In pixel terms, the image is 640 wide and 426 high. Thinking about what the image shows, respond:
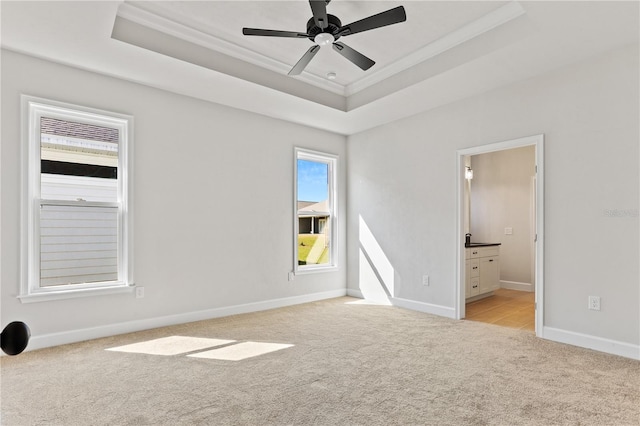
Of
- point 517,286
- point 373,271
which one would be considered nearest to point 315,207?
point 373,271

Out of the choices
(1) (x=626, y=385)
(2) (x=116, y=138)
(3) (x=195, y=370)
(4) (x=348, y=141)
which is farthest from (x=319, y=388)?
(4) (x=348, y=141)

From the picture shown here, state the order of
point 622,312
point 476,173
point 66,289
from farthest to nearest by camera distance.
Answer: point 476,173 < point 66,289 < point 622,312

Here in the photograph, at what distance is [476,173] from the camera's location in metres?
6.88

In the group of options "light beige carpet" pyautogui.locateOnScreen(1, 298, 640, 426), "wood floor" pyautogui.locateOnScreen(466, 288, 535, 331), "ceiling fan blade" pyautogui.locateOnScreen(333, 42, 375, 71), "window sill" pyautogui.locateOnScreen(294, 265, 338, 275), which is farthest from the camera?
"window sill" pyautogui.locateOnScreen(294, 265, 338, 275)

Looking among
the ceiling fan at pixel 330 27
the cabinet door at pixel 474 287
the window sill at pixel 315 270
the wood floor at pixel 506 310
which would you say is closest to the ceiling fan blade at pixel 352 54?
the ceiling fan at pixel 330 27

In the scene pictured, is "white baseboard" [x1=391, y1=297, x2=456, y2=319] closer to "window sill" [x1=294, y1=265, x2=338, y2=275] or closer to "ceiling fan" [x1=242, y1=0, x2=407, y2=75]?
"window sill" [x1=294, y1=265, x2=338, y2=275]

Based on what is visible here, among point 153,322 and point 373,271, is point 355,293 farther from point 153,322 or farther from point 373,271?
point 153,322

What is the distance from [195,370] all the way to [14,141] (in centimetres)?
259

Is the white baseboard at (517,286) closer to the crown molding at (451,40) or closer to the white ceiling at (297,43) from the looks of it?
the white ceiling at (297,43)

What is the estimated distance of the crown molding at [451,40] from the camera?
2.94 m

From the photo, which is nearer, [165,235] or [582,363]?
[582,363]

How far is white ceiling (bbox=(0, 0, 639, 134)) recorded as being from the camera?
271cm

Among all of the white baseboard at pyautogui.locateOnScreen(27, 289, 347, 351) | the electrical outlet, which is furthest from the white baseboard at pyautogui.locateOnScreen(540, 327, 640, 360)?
the white baseboard at pyautogui.locateOnScreen(27, 289, 347, 351)

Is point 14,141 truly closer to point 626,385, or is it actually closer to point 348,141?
point 348,141
